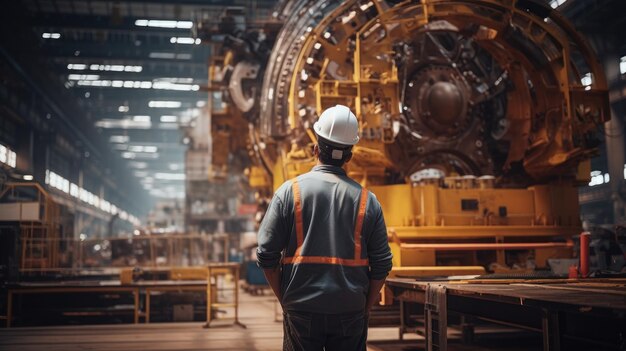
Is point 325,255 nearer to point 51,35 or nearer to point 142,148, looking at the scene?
point 51,35

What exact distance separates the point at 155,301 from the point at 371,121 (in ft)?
14.2

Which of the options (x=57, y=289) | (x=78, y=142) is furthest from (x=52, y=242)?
(x=78, y=142)

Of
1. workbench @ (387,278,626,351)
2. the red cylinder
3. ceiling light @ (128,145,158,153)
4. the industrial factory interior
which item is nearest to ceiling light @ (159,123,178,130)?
ceiling light @ (128,145,158,153)

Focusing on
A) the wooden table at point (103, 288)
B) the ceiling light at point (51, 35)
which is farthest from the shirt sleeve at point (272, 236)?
the ceiling light at point (51, 35)

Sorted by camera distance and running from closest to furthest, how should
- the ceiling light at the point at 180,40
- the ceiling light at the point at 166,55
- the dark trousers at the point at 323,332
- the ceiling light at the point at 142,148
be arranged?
the dark trousers at the point at 323,332
the ceiling light at the point at 180,40
the ceiling light at the point at 166,55
the ceiling light at the point at 142,148

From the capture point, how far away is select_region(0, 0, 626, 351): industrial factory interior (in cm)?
275

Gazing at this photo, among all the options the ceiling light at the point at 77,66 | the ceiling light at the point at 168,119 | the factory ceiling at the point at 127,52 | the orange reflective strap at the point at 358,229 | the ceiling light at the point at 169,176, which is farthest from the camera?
the ceiling light at the point at 169,176

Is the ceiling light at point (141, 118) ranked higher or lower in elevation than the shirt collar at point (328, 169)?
higher

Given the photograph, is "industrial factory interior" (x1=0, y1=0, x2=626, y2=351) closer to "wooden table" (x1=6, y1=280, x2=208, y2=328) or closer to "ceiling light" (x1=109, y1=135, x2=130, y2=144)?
"wooden table" (x1=6, y1=280, x2=208, y2=328)

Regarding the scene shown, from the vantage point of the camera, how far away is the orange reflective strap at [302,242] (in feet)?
8.66

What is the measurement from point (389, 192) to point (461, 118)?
2186 mm

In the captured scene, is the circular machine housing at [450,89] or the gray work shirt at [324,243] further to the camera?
the circular machine housing at [450,89]

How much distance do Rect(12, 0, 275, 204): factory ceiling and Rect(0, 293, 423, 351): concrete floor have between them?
6.45m

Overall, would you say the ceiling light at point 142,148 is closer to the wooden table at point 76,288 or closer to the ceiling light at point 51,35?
the ceiling light at point 51,35
